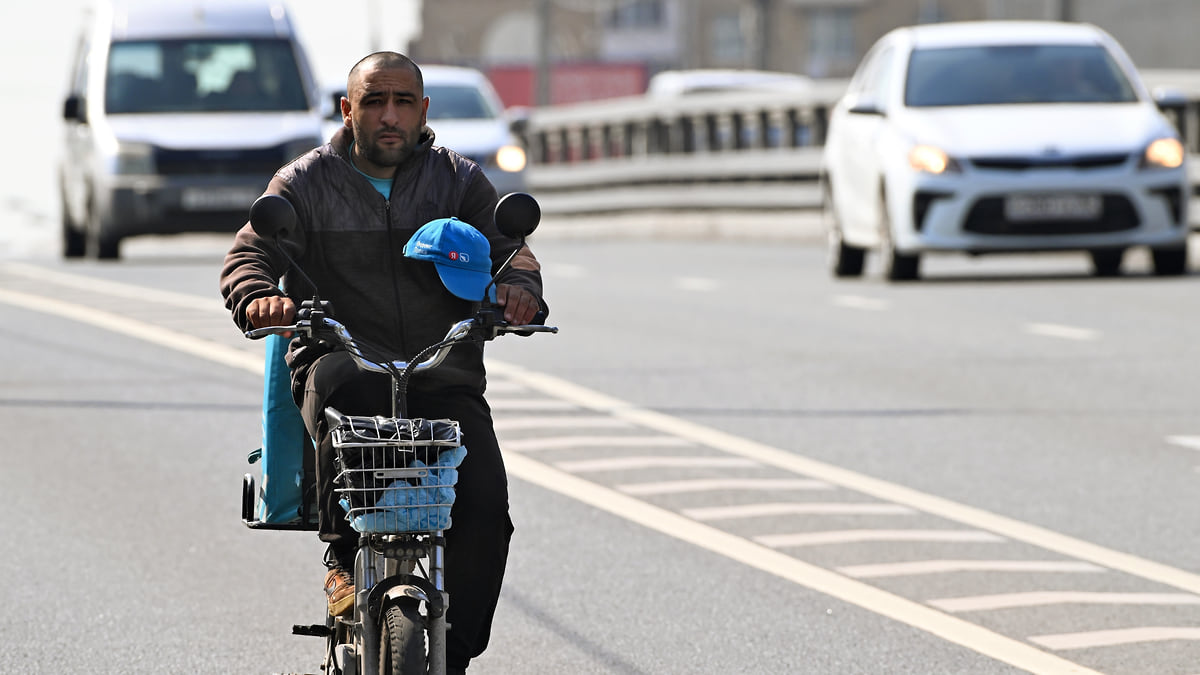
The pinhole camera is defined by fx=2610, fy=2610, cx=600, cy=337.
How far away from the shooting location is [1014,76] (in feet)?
60.7

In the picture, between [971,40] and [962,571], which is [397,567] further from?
[971,40]

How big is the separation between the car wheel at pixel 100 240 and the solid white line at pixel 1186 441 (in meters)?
13.0

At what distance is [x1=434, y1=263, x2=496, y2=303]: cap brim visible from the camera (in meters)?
4.59

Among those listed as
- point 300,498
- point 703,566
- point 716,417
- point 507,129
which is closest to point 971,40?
point 507,129

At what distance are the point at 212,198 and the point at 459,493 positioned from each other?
655 inches

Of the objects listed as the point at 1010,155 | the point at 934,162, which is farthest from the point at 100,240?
the point at 1010,155

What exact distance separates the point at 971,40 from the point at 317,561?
12.0 m

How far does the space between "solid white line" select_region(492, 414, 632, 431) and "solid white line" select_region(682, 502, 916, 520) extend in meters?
2.05

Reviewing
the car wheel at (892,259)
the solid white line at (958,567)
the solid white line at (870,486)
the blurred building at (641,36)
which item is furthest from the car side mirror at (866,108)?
the blurred building at (641,36)

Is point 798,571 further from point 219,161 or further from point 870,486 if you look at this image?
point 219,161

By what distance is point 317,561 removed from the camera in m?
7.73

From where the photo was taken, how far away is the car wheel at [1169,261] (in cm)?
1825

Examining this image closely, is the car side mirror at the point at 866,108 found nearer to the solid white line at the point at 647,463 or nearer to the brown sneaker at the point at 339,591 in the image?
the solid white line at the point at 647,463

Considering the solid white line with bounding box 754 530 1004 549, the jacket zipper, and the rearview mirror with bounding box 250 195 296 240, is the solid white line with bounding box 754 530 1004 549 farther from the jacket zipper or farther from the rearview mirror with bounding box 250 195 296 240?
the rearview mirror with bounding box 250 195 296 240
